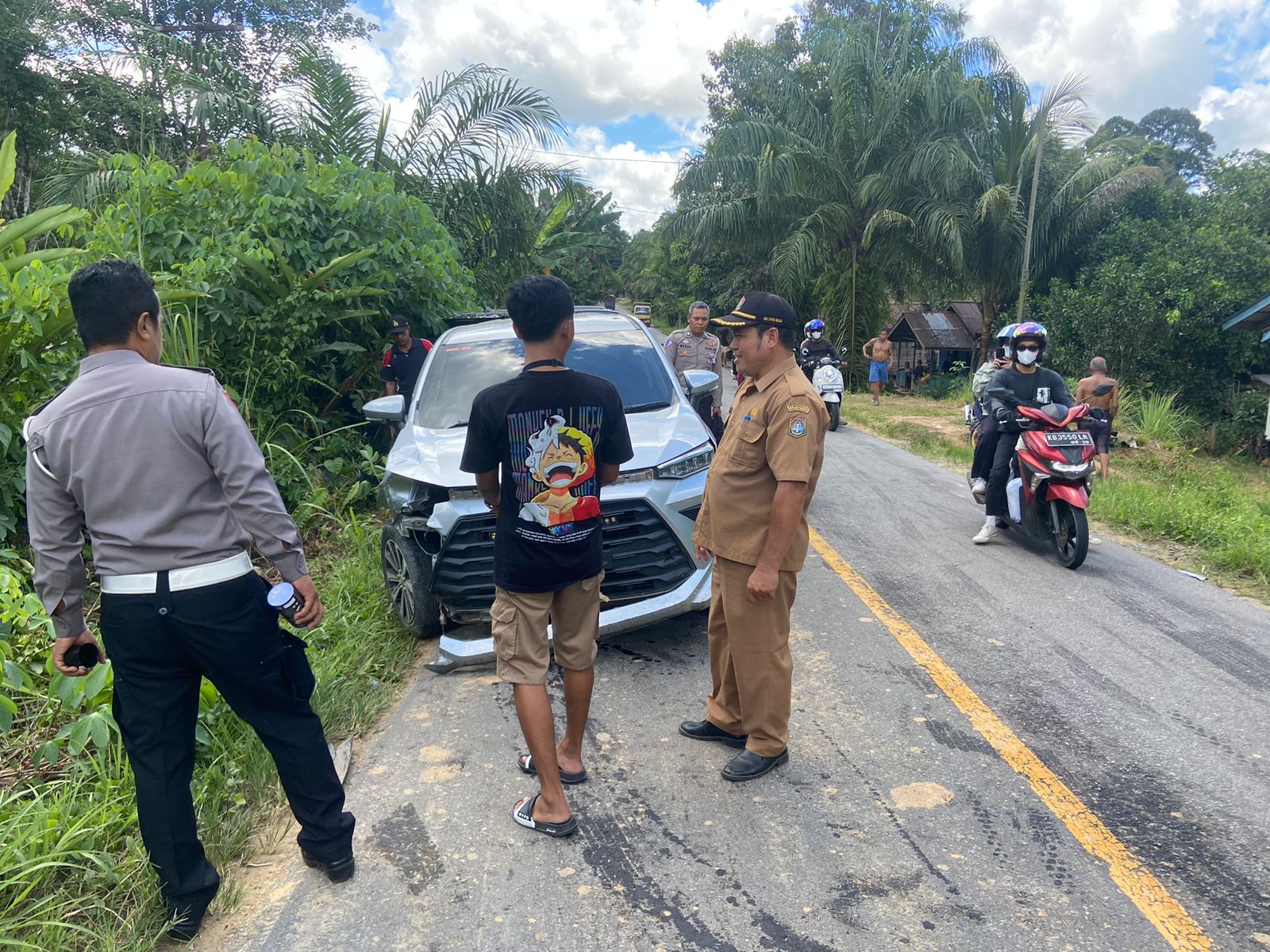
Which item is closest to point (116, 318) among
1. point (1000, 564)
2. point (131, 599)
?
point (131, 599)

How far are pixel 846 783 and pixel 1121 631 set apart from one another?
8.29ft

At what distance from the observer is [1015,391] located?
21.8 ft

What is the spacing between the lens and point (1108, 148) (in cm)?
2425

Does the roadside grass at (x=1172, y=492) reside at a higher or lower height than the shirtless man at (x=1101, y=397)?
lower

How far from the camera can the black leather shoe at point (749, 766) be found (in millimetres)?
3404

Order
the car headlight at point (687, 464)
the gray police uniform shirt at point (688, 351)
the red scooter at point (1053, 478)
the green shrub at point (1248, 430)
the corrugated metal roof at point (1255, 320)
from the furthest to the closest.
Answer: the corrugated metal roof at point (1255, 320)
the green shrub at point (1248, 430)
the gray police uniform shirt at point (688, 351)
the red scooter at point (1053, 478)
the car headlight at point (687, 464)

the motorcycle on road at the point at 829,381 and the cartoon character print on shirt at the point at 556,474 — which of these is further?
the motorcycle on road at the point at 829,381

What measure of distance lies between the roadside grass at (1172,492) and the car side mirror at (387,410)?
5729 millimetres

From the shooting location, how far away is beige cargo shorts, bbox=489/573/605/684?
10.1 ft

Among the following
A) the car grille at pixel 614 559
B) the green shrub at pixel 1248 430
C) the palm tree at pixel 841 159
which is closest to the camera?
the car grille at pixel 614 559

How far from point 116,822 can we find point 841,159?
22.4m

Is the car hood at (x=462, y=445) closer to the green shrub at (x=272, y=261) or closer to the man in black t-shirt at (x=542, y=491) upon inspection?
the man in black t-shirt at (x=542, y=491)

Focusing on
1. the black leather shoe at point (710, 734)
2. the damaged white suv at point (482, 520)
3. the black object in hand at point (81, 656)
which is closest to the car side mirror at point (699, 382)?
the damaged white suv at point (482, 520)

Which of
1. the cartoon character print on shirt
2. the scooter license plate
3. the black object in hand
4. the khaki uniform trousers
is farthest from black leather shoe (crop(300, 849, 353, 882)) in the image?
the scooter license plate
